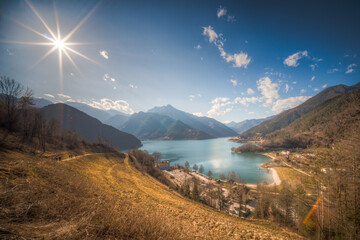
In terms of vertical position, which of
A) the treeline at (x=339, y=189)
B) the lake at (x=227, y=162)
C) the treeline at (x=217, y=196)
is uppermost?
the treeline at (x=339, y=189)

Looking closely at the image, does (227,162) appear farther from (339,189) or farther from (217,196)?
(339,189)

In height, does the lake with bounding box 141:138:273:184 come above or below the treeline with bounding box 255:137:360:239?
below

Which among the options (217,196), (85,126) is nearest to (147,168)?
(217,196)

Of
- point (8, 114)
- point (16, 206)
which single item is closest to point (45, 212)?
point (16, 206)

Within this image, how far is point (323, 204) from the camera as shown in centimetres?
1306

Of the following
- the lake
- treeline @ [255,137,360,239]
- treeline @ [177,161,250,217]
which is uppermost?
treeline @ [255,137,360,239]

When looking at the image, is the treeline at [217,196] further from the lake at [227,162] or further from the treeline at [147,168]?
the lake at [227,162]

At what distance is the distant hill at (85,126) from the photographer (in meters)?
107

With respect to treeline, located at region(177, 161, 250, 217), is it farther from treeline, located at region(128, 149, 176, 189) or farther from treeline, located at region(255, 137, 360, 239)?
treeline, located at region(255, 137, 360, 239)

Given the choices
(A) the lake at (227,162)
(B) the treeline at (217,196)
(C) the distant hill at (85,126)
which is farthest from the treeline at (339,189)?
(C) the distant hill at (85,126)

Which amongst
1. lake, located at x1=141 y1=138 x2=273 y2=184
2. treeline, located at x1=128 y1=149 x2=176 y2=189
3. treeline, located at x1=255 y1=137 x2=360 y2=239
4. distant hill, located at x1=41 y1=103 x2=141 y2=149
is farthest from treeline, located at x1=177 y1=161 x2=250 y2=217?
distant hill, located at x1=41 y1=103 x2=141 y2=149

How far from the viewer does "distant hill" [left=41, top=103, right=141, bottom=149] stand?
107125 mm

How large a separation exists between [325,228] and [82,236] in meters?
23.2

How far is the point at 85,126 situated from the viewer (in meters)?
118
